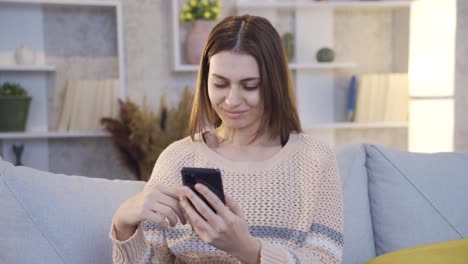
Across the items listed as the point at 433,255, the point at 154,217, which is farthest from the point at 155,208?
the point at 433,255

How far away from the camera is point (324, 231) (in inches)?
44.6

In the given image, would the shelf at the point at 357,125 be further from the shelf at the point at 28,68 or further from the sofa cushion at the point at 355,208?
the shelf at the point at 28,68

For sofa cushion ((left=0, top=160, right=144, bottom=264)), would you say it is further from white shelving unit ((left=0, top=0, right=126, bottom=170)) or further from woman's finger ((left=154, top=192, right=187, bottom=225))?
white shelving unit ((left=0, top=0, right=126, bottom=170))

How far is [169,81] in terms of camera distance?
9.09 ft

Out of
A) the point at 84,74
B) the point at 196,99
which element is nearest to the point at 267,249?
the point at 196,99

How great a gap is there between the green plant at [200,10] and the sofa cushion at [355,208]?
1294 millimetres

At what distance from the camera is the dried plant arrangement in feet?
8.07

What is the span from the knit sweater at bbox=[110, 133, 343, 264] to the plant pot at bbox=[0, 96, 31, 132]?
4.80 ft

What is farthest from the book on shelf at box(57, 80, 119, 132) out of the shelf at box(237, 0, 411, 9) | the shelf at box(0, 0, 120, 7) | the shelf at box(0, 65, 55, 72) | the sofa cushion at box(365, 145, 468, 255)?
the sofa cushion at box(365, 145, 468, 255)

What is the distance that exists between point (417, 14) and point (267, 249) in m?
1.91

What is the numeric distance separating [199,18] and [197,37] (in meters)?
0.10

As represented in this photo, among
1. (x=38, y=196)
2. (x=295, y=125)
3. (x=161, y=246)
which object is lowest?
(x=161, y=246)

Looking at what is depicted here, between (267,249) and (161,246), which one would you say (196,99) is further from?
(267,249)

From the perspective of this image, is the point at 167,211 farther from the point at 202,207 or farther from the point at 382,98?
the point at 382,98
